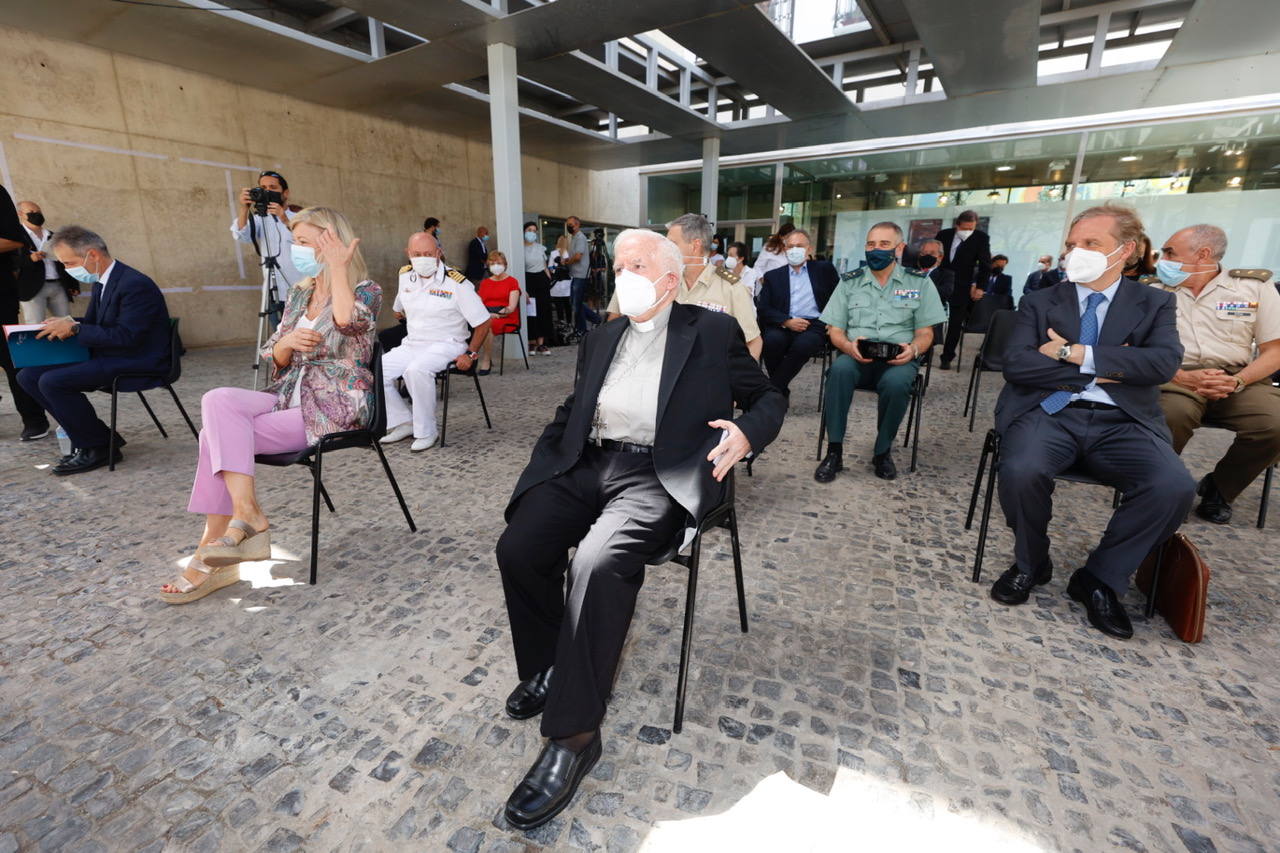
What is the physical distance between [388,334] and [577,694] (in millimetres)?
4180

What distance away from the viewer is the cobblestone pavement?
133 cm

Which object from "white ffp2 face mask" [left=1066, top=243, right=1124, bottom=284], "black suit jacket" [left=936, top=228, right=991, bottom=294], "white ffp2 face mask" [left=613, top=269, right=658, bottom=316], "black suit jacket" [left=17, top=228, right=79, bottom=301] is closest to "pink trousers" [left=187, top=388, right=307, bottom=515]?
"white ffp2 face mask" [left=613, top=269, right=658, bottom=316]

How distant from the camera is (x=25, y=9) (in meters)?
5.72

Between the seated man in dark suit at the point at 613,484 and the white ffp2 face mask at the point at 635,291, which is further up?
the white ffp2 face mask at the point at 635,291

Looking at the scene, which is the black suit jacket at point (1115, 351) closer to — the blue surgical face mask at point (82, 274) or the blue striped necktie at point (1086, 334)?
the blue striped necktie at point (1086, 334)

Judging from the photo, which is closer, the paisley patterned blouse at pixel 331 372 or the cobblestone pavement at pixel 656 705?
the cobblestone pavement at pixel 656 705

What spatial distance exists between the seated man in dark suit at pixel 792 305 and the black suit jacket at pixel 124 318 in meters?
4.10

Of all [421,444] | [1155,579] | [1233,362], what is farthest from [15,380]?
[1233,362]

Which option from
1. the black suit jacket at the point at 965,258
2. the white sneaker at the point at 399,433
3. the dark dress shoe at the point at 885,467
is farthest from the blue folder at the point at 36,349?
the black suit jacket at the point at 965,258

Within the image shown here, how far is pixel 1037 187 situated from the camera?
10117 mm

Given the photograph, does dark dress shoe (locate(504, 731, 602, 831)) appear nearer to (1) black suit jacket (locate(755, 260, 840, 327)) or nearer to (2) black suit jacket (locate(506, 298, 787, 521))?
(2) black suit jacket (locate(506, 298, 787, 521))

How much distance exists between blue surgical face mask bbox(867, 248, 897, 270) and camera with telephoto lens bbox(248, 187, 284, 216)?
4.85 metres

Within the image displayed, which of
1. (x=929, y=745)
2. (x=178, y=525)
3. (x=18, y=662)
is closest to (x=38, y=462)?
(x=178, y=525)

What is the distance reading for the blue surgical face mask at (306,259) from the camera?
239cm
